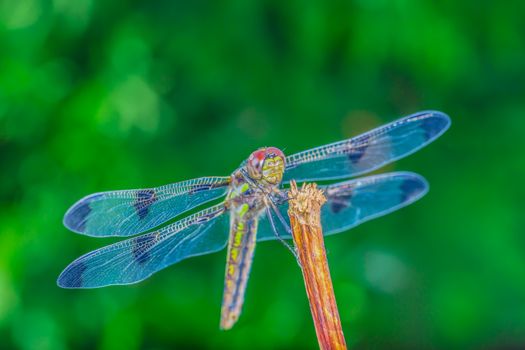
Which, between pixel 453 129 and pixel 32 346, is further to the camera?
pixel 453 129

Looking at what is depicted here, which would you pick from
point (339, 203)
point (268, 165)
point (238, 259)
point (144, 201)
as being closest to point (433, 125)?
point (339, 203)

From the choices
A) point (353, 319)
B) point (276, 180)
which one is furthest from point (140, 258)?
point (353, 319)

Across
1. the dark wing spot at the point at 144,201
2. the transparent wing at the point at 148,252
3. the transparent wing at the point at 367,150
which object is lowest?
the transparent wing at the point at 148,252

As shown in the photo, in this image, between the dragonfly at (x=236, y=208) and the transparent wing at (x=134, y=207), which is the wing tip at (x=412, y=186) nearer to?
the dragonfly at (x=236, y=208)

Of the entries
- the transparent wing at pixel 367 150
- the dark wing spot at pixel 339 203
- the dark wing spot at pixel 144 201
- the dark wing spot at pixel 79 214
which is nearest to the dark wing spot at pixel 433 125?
the transparent wing at pixel 367 150

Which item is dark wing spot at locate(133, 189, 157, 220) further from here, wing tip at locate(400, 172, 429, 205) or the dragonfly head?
wing tip at locate(400, 172, 429, 205)

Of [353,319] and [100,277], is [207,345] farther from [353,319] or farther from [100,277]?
[100,277]
